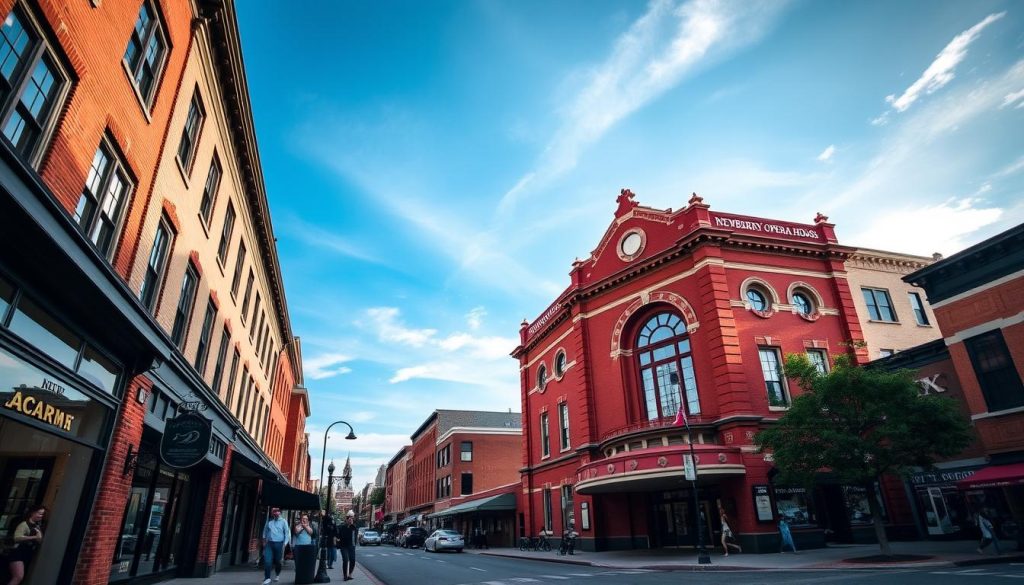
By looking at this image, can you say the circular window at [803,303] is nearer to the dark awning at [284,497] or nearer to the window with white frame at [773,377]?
the window with white frame at [773,377]

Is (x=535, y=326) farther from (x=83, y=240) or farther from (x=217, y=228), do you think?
(x=83, y=240)

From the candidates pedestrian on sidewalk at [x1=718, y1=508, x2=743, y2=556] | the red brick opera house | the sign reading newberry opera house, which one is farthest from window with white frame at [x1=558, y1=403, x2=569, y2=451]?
the sign reading newberry opera house

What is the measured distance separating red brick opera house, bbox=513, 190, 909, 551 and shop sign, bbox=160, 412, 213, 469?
16.4 meters

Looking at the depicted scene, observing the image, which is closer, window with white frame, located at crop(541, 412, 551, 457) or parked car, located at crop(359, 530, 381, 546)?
window with white frame, located at crop(541, 412, 551, 457)

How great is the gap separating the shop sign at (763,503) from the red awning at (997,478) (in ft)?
20.1

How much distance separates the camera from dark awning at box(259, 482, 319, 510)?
20.8 m

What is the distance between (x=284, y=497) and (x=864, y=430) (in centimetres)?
2051

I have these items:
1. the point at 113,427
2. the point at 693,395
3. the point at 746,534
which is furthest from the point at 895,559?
the point at 113,427

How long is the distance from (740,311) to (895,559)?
1132 centimetres

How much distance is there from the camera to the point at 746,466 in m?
21.2

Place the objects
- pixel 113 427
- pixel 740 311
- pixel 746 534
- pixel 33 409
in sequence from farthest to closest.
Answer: pixel 740 311 < pixel 746 534 < pixel 113 427 < pixel 33 409

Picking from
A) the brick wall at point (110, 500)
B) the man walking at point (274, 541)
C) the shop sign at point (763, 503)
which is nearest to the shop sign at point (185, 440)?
the brick wall at point (110, 500)

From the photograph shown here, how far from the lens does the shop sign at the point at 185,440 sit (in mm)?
10469

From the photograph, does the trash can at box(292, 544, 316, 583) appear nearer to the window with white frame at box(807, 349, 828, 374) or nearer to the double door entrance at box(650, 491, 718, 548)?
the double door entrance at box(650, 491, 718, 548)
